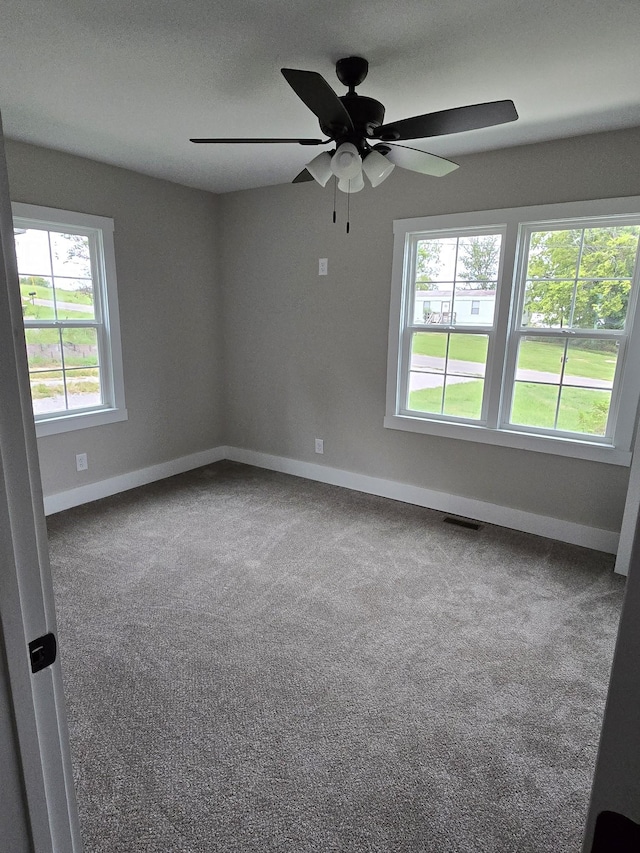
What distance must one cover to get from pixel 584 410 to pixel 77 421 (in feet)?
12.0

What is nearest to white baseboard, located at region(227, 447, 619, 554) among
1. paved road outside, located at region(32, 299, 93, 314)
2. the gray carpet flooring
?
the gray carpet flooring

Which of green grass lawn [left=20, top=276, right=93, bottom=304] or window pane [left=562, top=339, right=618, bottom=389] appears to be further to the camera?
green grass lawn [left=20, top=276, right=93, bottom=304]

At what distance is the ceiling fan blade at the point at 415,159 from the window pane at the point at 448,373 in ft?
4.60

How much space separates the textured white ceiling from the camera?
176cm

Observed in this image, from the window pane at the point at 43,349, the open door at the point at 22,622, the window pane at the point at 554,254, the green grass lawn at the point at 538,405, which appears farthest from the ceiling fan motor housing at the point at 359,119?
the window pane at the point at 43,349

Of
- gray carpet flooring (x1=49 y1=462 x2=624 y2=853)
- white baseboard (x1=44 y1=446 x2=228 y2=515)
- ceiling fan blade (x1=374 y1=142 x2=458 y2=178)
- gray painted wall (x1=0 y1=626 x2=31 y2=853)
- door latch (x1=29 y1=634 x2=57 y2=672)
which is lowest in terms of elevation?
gray carpet flooring (x1=49 y1=462 x2=624 y2=853)

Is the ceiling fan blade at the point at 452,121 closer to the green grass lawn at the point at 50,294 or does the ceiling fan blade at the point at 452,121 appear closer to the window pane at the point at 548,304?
the window pane at the point at 548,304

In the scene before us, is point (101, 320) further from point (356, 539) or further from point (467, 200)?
point (467, 200)

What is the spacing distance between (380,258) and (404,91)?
1.42m

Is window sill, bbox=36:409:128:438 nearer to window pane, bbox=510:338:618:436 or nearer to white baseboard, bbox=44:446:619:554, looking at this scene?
white baseboard, bbox=44:446:619:554

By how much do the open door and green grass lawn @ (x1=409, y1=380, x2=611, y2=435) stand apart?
326cm

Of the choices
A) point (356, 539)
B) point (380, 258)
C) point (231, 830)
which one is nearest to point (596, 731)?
point (231, 830)

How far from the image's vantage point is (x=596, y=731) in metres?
1.80

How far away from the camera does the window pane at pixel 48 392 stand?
353 cm
